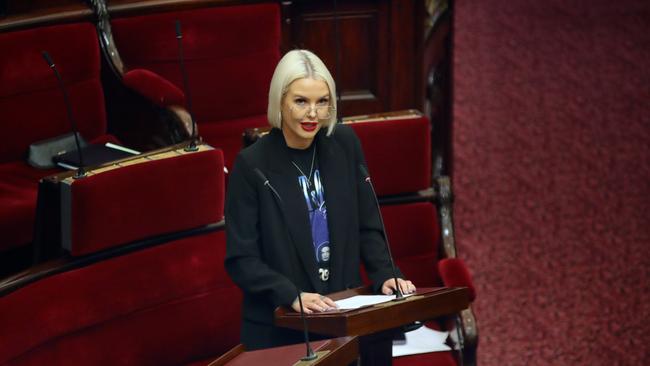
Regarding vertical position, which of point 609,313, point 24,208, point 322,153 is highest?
point 322,153

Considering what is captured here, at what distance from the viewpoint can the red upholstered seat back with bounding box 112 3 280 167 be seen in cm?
141

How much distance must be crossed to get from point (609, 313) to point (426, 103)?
1.47ft

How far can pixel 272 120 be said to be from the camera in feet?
2.60

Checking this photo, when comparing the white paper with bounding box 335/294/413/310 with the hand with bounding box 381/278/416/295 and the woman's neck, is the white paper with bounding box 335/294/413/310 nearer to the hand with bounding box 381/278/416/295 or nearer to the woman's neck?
the hand with bounding box 381/278/416/295

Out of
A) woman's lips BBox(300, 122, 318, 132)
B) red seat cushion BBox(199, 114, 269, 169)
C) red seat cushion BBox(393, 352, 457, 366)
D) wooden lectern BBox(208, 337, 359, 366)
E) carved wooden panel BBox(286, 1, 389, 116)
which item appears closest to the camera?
wooden lectern BBox(208, 337, 359, 366)

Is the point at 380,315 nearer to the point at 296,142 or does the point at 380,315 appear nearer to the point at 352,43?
the point at 296,142

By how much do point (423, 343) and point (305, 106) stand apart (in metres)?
0.37

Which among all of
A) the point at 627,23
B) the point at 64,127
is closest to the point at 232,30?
the point at 64,127

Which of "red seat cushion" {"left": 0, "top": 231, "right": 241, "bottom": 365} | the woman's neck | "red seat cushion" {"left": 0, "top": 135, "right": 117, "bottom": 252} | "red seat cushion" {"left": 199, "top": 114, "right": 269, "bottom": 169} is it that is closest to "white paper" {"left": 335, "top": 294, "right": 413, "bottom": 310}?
the woman's neck

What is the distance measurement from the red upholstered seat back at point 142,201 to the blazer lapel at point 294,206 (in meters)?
0.20

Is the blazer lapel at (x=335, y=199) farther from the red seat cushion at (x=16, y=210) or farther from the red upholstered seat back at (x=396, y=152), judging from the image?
the red seat cushion at (x=16, y=210)

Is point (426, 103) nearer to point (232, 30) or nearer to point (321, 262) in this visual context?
point (232, 30)

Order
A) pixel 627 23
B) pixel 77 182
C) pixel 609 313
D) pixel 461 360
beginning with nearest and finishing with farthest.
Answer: pixel 77 182 → pixel 461 360 → pixel 609 313 → pixel 627 23

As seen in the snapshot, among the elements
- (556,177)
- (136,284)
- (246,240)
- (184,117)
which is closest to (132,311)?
(136,284)
